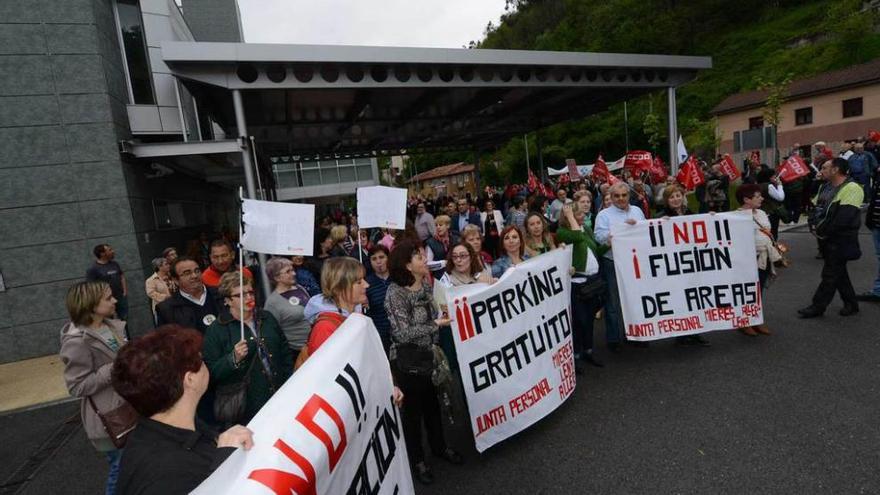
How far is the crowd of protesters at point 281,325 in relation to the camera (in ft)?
5.19

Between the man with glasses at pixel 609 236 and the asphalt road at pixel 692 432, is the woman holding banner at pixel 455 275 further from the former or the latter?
the man with glasses at pixel 609 236

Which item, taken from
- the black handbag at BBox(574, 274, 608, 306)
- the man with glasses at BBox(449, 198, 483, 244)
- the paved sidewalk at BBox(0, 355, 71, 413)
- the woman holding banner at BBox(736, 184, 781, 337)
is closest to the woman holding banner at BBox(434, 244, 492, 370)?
the black handbag at BBox(574, 274, 608, 306)

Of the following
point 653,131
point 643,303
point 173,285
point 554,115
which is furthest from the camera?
point 653,131

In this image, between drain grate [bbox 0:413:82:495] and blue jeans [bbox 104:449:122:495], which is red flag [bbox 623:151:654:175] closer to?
blue jeans [bbox 104:449:122:495]

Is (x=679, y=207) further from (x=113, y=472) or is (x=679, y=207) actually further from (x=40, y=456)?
(x=40, y=456)

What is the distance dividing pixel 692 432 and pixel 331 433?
295cm

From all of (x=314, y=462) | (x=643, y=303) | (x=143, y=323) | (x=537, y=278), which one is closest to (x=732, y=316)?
(x=643, y=303)

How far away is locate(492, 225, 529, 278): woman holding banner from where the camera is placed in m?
4.35

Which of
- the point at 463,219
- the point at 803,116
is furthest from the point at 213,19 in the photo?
the point at 803,116

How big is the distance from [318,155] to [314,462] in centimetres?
1927

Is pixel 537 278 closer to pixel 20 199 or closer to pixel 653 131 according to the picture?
pixel 20 199

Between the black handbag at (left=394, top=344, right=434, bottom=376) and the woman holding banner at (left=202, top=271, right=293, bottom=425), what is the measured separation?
0.82m

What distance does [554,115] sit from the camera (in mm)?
16969

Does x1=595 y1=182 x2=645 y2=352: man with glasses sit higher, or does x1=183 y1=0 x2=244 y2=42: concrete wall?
x1=183 y1=0 x2=244 y2=42: concrete wall
